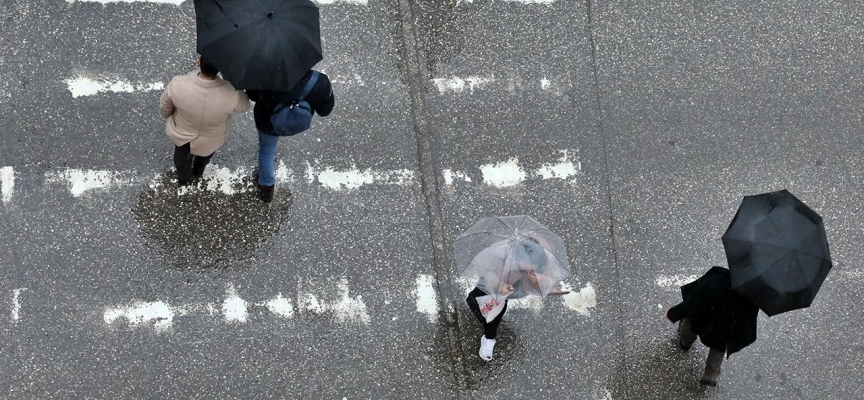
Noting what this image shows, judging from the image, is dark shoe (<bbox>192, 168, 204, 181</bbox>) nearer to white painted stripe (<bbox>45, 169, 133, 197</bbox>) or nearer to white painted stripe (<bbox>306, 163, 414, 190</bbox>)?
white painted stripe (<bbox>45, 169, 133, 197</bbox>)

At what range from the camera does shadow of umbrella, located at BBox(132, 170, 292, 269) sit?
605 centimetres

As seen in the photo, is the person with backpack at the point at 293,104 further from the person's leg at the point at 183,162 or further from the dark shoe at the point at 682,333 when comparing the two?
the dark shoe at the point at 682,333

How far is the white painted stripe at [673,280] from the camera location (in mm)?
6410

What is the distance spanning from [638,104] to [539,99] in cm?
77

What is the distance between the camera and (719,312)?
17.7 feet

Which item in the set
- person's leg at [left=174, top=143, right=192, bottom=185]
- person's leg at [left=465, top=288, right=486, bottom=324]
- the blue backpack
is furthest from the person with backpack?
person's leg at [left=465, top=288, right=486, bottom=324]

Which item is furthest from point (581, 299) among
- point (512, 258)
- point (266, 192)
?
point (266, 192)

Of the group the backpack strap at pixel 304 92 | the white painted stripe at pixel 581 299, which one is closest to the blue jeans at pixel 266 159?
the backpack strap at pixel 304 92

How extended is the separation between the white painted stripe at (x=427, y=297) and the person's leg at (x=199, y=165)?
62.9 inches

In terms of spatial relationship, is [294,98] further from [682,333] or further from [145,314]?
[682,333]

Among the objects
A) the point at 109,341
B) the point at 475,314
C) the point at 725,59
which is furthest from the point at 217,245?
the point at 725,59

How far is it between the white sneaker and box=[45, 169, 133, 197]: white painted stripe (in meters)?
2.57

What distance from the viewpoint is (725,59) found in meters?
7.30

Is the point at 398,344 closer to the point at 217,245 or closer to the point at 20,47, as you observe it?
the point at 217,245
